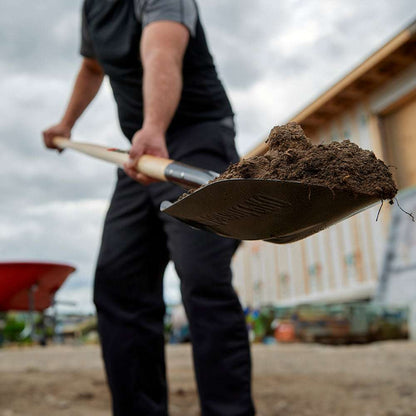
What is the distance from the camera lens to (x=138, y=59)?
160 centimetres

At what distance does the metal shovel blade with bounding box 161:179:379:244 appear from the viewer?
808mm

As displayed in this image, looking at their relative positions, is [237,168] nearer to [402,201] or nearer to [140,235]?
[140,235]

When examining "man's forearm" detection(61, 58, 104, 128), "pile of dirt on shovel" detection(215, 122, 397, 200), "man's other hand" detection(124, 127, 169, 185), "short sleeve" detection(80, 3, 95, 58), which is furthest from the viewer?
"man's forearm" detection(61, 58, 104, 128)

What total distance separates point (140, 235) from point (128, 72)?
51cm

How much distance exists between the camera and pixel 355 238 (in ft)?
21.3

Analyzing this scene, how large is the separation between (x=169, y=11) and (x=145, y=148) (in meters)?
0.43

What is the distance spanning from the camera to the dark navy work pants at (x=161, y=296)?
4.26 feet

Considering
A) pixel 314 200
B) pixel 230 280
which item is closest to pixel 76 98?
pixel 230 280

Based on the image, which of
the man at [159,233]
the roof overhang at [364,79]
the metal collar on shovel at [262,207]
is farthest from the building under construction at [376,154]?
the metal collar on shovel at [262,207]

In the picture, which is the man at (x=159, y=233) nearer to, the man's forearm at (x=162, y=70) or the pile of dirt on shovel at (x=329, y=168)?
the man's forearm at (x=162, y=70)

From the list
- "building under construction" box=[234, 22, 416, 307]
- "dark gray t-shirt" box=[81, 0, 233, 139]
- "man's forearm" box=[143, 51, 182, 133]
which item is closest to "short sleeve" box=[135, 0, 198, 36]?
"dark gray t-shirt" box=[81, 0, 233, 139]

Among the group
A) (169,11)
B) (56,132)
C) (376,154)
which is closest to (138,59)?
(169,11)

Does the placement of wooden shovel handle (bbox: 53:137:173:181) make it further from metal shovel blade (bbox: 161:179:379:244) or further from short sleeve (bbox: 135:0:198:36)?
short sleeve (bbox: 135:0:198:36)

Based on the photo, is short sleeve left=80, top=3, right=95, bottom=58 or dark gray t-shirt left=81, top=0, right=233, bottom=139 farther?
short sleeve left=80, top=3, right=95, bottom=58
